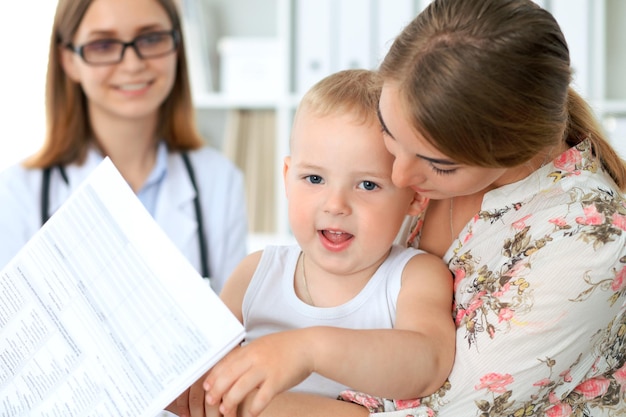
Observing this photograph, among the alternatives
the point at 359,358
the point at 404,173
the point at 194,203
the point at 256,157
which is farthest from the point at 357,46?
the point at 359,358

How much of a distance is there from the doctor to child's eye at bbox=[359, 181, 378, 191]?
3.26ft

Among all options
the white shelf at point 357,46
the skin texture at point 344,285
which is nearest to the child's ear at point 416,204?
the skin texture at point 344,285

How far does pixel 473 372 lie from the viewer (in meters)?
0.97

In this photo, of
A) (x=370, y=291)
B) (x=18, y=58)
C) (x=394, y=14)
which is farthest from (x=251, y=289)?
(x=18, y=58)

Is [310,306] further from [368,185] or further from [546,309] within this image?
[546,309]

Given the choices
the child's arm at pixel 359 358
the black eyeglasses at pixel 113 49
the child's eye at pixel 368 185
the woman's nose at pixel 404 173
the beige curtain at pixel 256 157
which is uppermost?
the black eyeglasses at pixel 113 49

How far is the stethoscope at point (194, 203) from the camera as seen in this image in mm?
1902

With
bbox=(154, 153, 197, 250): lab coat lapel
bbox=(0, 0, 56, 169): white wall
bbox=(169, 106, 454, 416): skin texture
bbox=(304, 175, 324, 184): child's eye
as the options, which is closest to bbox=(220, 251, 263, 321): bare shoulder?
bbox=(169, 106, 454, 416): skin texture

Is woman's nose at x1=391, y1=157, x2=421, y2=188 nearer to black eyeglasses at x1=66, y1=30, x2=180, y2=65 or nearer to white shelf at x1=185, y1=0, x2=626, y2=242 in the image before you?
black eyeglasses at x1=66, y1=30, x2=180, y2=65

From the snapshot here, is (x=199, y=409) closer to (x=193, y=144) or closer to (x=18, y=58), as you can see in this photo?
(x=193, y=144)

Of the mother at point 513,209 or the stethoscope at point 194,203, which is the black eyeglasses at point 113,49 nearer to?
the stethoscope at point 194,203

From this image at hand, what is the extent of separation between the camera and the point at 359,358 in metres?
0.91

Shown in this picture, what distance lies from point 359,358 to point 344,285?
0.26m

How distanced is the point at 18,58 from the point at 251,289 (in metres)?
1.90
